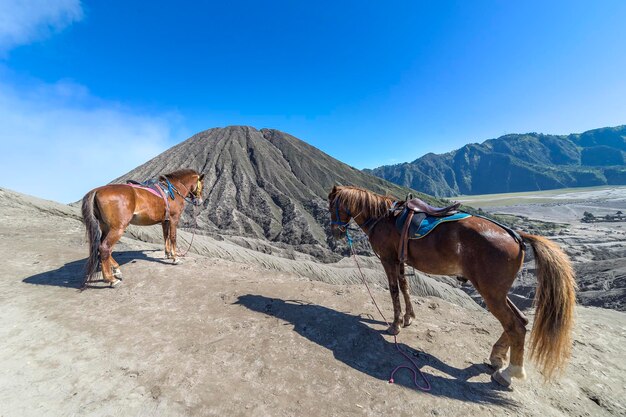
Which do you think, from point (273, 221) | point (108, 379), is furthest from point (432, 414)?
point (273, 221)

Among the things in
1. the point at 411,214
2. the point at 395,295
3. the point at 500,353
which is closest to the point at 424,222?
the point at 411,214

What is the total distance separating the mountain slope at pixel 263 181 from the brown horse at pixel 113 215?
→ 1510 cm

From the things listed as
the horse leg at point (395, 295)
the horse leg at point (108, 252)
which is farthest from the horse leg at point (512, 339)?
the horse leg at point (108, 252)

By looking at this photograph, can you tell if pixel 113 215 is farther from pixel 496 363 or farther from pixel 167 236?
pixel 496 363

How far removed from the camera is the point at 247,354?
11.7 ft

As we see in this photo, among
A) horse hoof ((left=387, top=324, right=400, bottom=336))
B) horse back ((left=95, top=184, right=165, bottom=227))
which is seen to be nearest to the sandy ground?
horse hoof ((left=387, top=324, right=400, bottom=336))

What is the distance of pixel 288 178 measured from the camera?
1670 inches

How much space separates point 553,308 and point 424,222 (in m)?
1.69

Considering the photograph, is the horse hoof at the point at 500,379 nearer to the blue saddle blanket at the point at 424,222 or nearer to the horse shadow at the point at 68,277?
the blue saddle blanket at the point at 424,222

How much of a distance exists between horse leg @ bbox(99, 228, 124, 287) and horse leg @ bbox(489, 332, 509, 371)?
6536 mm

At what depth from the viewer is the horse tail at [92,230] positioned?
16.5 ft

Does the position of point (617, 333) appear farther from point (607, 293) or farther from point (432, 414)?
point (607, 293)

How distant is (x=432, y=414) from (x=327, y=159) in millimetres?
52383

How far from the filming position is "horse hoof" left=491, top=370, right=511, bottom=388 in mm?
3234
